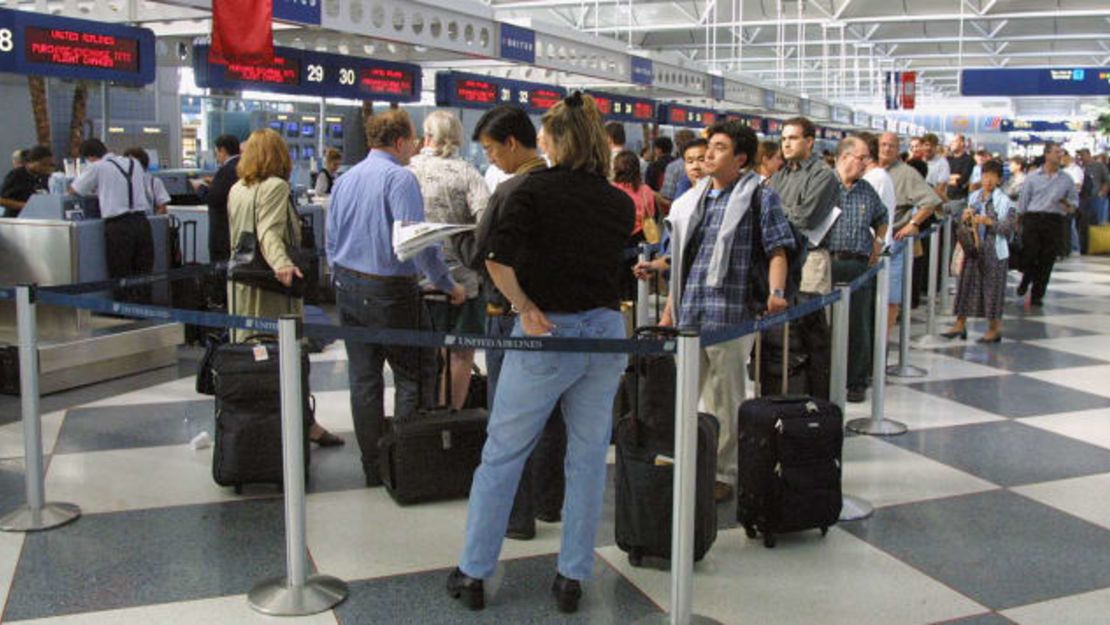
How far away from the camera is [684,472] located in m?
3.08

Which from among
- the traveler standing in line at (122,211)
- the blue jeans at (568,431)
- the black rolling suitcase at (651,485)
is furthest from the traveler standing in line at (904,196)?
the traveler standing in line at (122,211)

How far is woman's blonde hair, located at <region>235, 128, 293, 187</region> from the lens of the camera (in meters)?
5.08

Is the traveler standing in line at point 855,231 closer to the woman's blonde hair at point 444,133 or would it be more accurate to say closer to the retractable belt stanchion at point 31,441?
the woman's blonde hair at point 444,133

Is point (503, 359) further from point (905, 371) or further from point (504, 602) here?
point (905, 371)

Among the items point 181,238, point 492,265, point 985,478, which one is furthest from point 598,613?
point 181,238

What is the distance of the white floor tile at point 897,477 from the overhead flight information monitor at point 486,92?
7378 mm

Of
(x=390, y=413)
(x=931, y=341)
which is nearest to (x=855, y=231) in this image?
(x=931, y=341)

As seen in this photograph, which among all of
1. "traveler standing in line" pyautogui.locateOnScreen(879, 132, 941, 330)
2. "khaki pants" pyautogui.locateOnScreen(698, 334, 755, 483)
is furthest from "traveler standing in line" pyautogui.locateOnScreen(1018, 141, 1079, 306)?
"khaki pants" pyautogui.locateOnScreen(698, 334, 755, 483)

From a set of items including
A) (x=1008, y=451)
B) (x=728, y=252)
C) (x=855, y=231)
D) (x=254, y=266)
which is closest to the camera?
(x=728, y=252)

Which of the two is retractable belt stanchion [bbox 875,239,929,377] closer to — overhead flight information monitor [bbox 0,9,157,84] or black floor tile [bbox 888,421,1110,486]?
black floor tile [bbox 888,421,1110,486]

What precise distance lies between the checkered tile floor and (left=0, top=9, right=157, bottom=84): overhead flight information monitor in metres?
2.44

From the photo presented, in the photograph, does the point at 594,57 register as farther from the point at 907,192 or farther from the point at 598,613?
the point at 598,613

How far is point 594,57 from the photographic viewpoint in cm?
1241

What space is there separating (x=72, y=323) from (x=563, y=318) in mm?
4848
